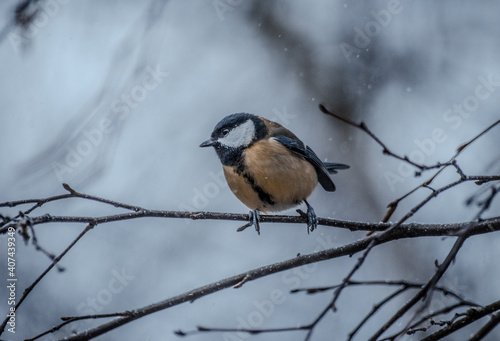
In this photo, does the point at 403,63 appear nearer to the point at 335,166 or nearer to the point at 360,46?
the point at 360,46

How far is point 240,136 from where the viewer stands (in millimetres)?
2775

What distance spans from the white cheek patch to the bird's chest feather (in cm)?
7

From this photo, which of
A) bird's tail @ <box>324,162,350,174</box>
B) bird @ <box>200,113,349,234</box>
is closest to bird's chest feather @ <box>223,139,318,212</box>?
bird @ <box>200,113,349,234</box>

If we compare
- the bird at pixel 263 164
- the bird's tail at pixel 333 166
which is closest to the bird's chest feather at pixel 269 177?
the bird at pixel 263 164

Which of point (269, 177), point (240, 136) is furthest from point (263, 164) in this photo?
point (240, 136)

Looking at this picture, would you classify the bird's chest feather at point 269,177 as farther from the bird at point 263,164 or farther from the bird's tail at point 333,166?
the bird's tail at point 333,166

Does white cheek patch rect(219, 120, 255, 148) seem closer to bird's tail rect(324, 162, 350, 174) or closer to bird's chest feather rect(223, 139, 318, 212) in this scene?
bird's chest feather rect(223, 139, 318, 212)

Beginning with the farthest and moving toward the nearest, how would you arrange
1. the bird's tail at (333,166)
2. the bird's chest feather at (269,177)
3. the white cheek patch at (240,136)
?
the bird's tail at (333,166), the white cheek patch at (240,136), the bird's chest feather at (269,177)

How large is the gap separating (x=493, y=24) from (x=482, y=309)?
12.6 ft

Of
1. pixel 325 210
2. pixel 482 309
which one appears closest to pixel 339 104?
pixel 325 210

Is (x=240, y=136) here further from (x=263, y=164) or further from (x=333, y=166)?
(x=333, y=166)

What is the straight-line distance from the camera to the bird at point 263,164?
8.54ft

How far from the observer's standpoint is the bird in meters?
2.60

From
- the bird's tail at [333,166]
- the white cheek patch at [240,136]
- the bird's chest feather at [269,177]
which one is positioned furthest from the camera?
the bird's tail at [333,166]
